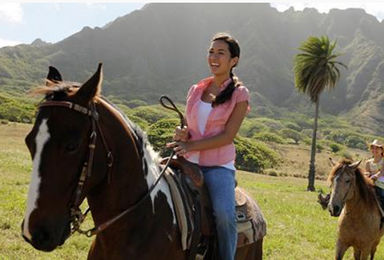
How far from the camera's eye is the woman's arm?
362 centimetres

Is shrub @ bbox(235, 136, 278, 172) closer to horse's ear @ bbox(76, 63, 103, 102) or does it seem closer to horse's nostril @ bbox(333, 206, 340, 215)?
horse's nostril @ bbox(333, 206, 340, 215)

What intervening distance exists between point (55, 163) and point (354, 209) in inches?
309

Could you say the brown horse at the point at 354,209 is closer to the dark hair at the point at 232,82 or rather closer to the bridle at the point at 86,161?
the dark hair at the point at 232,82

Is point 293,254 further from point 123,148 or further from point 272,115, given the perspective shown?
point 272,115

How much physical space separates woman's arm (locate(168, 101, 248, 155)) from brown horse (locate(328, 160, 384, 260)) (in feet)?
18.2

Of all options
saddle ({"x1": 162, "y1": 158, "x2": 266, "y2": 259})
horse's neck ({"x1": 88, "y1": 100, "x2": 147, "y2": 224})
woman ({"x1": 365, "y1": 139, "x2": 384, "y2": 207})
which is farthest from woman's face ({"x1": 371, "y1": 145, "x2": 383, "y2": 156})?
horse's neck ({"x1": 88, "y1": 100, "x2": 147, "y2": 224})

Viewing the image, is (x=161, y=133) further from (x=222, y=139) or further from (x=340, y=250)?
(x=222, y=139)

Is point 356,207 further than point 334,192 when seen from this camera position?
Yes

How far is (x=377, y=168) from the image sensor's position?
10195 millimetres

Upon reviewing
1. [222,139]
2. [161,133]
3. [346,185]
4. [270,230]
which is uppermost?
[222,139]

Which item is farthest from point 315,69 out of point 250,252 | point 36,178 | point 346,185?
point 36,178

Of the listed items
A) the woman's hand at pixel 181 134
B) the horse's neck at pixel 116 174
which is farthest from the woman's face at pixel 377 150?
the horse's neck at pixel 116 174

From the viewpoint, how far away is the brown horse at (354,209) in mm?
8625

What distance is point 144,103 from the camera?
143m
